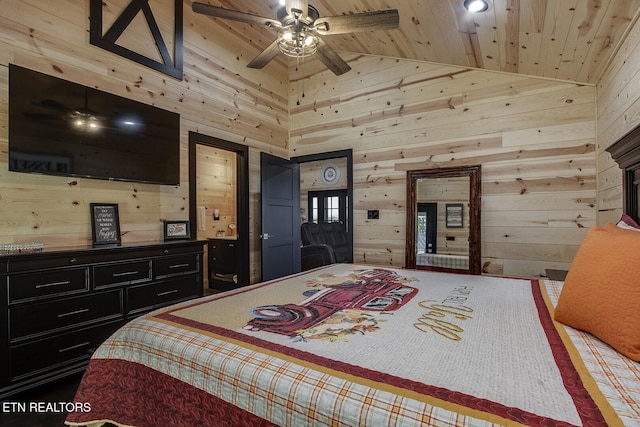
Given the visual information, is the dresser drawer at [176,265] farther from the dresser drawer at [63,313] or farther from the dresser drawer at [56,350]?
the dresser drawer at [56,350]

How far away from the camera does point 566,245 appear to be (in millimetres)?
3158

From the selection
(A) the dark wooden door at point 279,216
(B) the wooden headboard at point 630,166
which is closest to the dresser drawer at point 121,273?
(A) the dark wooden door at point 279,216

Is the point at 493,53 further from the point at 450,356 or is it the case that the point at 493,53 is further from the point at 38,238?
the point at 38,238

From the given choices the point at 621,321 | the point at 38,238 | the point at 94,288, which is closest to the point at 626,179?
the point at 621,321

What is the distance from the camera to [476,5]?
7.50 ft

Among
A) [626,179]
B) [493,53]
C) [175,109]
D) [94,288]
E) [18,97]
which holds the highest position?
[493,53]

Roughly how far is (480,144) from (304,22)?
239cm

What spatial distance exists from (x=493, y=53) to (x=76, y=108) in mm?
3706

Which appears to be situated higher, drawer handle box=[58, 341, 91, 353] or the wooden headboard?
the wooden headboard

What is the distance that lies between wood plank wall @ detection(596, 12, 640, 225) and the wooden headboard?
129mm

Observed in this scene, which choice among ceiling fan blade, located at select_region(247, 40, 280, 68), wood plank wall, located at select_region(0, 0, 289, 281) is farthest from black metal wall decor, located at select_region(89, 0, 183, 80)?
ceiling fan blade, located at select_region(247, 40, 280, 68)

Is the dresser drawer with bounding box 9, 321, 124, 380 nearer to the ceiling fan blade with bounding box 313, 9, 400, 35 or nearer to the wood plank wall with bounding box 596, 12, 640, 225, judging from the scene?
the ceiling fan blade with bounding box 313, 9, 400, 35

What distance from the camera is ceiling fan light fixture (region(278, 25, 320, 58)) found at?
90.4 inches

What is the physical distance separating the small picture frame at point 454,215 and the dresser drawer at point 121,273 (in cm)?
316
